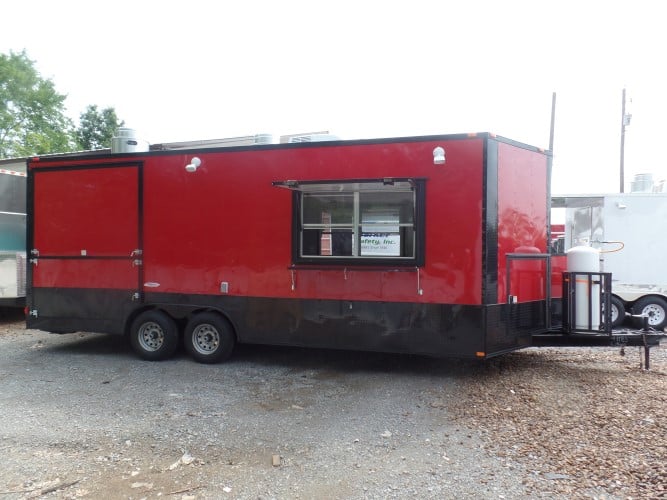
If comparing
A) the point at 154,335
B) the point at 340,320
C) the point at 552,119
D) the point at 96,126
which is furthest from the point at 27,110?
the point at 340,320

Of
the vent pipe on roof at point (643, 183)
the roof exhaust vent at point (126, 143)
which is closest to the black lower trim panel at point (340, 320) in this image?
the roof exhaust vent at point (126, 143)

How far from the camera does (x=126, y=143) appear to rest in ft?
24.1

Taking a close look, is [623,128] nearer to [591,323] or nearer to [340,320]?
[591,323]

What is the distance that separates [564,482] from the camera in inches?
141

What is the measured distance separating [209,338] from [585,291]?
16.0ft

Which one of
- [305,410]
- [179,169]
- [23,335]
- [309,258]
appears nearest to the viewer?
[305,410]

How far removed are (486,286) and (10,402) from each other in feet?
17.5

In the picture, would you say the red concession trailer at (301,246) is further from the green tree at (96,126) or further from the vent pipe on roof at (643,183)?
the green tree at (96,126)

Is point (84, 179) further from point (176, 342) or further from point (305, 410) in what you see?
point (305, 410)

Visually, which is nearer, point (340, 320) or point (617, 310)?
point (340, 320)

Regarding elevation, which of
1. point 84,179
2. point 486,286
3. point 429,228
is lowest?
point 486,286

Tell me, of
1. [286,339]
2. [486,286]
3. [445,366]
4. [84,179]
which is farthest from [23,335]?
[486,286]

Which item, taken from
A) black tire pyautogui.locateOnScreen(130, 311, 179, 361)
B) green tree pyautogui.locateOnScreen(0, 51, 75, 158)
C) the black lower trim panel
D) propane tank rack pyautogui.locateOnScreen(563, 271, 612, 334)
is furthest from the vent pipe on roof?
green tree pyautogui.locateOnScreen(0, 51, 75, 158)

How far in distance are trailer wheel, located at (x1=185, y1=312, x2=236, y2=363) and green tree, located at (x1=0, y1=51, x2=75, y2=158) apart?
33370 mm
